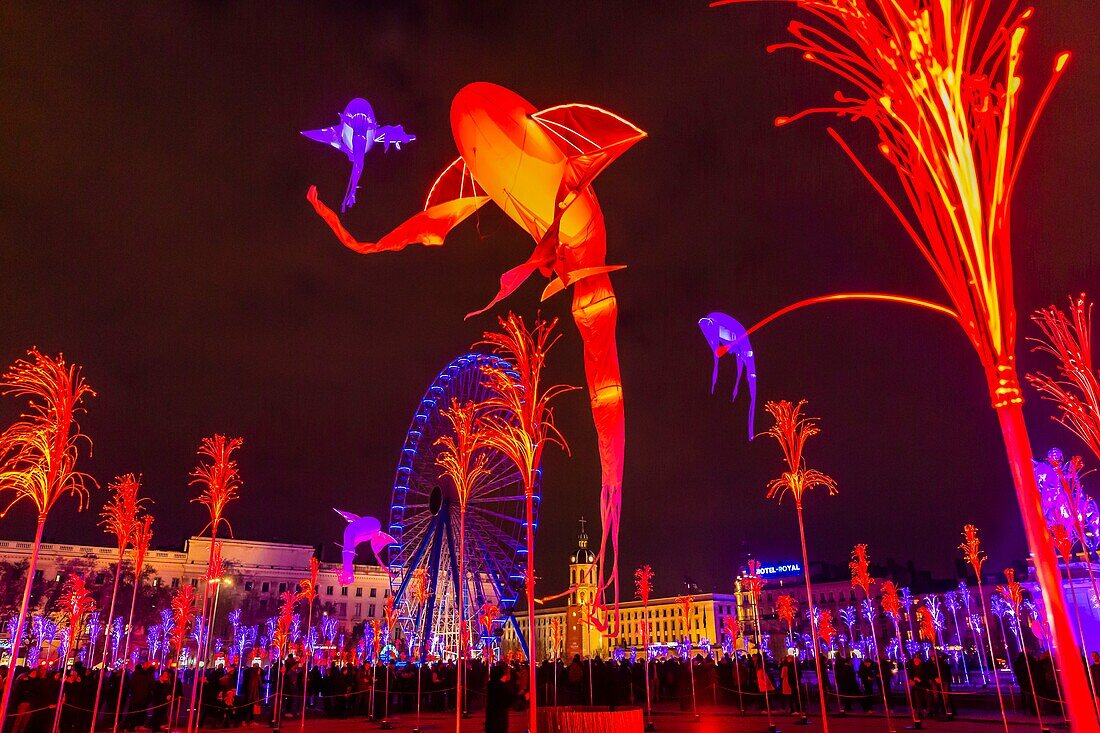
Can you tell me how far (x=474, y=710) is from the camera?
27531 mm

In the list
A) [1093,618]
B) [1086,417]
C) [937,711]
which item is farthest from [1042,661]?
[1093,618]

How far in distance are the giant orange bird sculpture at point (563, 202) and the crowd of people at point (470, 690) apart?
24.3ft

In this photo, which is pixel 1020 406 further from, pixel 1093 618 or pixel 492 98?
pixel 1093 618

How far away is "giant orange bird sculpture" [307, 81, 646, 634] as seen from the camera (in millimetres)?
9867

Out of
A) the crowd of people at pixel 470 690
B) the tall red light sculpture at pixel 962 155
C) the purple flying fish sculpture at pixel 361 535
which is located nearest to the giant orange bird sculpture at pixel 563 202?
the tall red light sculpture at pixel 962 155

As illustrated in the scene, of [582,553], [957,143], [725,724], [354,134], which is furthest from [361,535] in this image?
[582,553]

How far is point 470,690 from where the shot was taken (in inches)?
1005

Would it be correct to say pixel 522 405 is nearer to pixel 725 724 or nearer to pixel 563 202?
pixel 563 202

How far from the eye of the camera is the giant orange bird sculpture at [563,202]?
9.87 metres

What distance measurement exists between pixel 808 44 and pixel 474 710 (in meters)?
27.5

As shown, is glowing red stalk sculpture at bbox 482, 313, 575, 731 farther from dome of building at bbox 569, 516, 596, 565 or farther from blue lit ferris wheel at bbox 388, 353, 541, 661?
dome of building at bbox 569, 516, 596, 565

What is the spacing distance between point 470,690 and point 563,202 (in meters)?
21.2

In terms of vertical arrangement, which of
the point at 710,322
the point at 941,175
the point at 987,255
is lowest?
the point at 987,255

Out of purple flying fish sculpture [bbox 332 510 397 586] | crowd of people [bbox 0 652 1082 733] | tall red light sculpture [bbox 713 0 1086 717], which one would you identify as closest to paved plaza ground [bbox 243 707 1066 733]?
crowd of people [bbox 0 652 1082 733]
